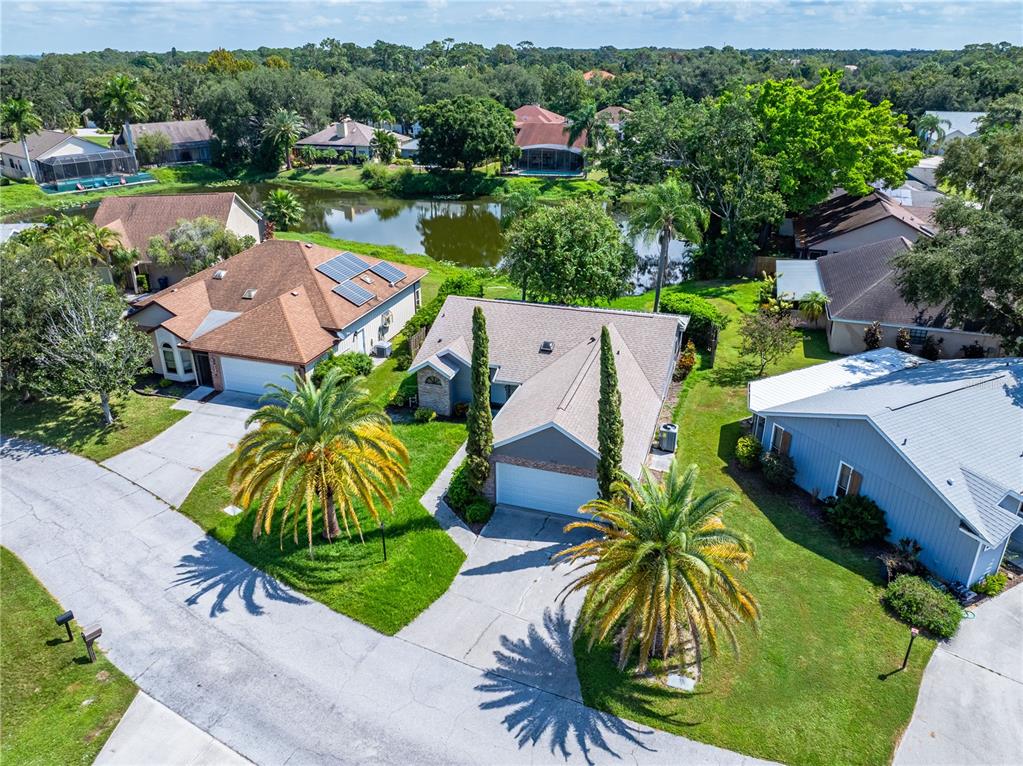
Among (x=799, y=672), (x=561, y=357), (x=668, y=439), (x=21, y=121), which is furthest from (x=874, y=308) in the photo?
(x=21, y=121)

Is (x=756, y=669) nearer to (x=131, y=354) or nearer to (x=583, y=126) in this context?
(x=131, y=354)

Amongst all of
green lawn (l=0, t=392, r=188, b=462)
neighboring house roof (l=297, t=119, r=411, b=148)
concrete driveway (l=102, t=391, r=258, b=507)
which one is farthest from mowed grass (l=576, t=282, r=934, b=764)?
neighboring house roof (l=297, t=119, r=411, b=148)

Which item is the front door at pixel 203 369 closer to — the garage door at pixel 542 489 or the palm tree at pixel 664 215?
the garage door at pixel 542 489

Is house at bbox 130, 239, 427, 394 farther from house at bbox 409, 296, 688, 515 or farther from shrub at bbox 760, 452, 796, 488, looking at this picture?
shrub at bbox 760, 452, 796, 488

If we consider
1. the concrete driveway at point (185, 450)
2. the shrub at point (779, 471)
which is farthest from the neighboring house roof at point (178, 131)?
the shrub at point (779, 471)

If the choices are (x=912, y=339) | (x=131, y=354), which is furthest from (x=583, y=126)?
(x=131, y=354)

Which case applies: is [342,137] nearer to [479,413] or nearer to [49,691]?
[479,413]
